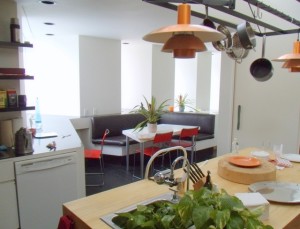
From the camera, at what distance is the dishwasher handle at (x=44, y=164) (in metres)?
2.31

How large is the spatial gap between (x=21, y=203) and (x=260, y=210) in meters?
2.16

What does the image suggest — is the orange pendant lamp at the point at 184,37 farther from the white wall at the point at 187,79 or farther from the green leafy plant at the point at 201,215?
the white wall at the point at 187,79

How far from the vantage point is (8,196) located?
7.45 ft

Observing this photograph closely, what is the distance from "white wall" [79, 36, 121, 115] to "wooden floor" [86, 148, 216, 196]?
1.01 meters

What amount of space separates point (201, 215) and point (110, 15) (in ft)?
9.20

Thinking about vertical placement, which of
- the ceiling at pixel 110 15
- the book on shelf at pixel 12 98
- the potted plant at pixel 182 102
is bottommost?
the potted plant at pixel 182 102

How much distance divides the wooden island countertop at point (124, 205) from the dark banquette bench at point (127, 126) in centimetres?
278

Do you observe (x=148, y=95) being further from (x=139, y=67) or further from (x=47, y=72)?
(x=47, y=72)

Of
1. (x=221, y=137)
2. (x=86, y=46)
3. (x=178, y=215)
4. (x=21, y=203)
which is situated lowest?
(x=21, y=203)

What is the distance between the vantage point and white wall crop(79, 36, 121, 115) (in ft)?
15.4

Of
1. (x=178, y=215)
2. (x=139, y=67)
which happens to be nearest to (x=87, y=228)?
(x=178, y=215)

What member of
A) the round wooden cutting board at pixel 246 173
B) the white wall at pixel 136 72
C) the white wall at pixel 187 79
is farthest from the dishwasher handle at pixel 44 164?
the white wall at pixel 187 79

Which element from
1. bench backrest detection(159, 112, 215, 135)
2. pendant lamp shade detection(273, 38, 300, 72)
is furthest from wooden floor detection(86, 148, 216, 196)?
pendant lamp shade detection(273, 38, 300, 72)

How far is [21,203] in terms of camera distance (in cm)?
234
